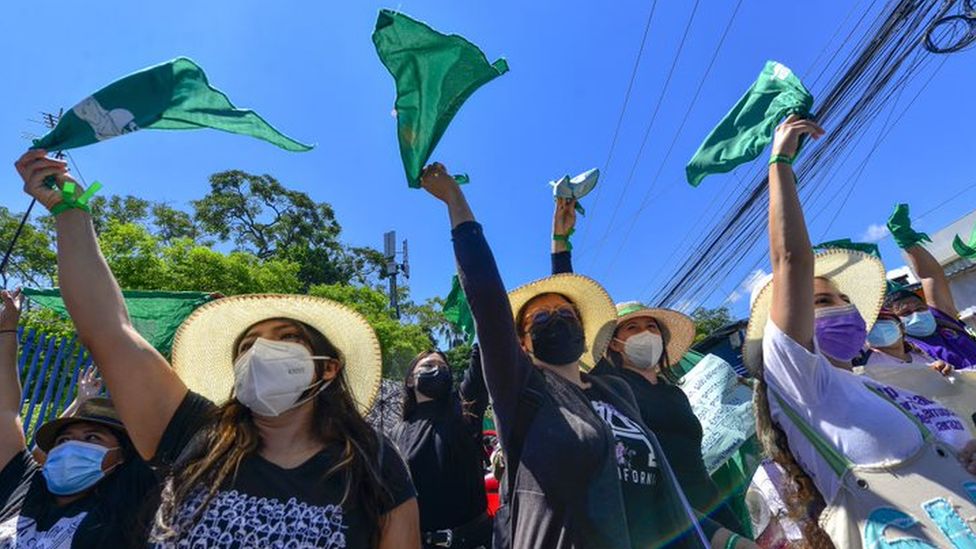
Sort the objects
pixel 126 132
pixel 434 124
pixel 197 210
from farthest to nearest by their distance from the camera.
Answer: pixel 197 210, pixel 126 132, pixel 434 124

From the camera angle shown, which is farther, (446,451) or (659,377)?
(446,451)


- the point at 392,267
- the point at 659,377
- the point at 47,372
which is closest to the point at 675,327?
the point at 659,377

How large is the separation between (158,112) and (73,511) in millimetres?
1638

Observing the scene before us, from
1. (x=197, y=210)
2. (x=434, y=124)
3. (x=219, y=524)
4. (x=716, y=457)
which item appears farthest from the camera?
(x=197, y=210)

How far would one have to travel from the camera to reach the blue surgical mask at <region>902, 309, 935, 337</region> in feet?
13.4

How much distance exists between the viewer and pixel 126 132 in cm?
206

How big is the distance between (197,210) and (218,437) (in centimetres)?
2515

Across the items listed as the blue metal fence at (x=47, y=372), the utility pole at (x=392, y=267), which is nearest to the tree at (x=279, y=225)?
the utility pole at (x=392, y=267)

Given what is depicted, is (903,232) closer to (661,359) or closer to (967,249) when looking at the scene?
(967,249)

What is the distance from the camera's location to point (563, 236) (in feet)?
9.97

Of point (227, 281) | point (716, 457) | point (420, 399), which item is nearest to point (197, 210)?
point (227, 281)

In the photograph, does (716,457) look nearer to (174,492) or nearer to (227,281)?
(174,492)

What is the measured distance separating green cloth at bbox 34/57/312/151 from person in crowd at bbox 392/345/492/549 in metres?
1.52

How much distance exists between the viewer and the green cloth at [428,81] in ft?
6.23
